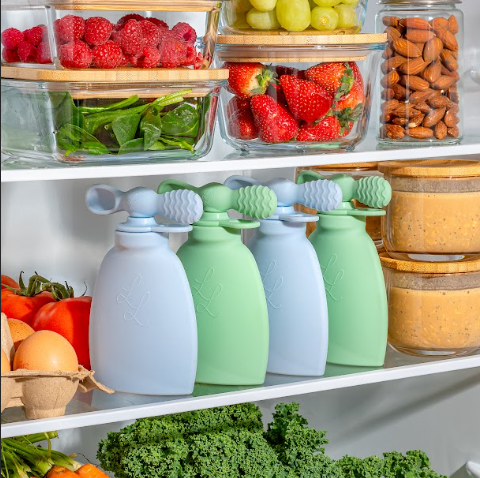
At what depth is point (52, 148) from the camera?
50.7 inches

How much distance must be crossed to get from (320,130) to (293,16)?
6.8 inches

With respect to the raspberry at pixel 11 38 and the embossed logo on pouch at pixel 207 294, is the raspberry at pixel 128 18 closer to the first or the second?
A: the raspberry at pixel 11 38

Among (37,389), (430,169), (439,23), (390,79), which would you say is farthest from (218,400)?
(439,23)

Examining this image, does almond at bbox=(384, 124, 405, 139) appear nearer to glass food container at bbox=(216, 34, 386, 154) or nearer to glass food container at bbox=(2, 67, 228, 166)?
glass food container at bbox=(216, 34, 386, 154)

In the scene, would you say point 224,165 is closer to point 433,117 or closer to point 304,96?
point 304,96

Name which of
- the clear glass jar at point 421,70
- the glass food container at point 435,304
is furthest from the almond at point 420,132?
the glass food container at point 435,304

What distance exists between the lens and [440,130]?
157 cm

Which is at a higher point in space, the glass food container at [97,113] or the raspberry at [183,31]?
the raspberry at [183,31]

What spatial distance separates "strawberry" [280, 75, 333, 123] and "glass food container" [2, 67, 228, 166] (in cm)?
14

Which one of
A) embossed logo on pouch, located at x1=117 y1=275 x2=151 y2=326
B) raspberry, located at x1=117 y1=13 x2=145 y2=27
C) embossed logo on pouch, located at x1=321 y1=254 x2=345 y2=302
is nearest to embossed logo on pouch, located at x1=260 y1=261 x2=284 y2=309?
embossed logo on pouch, located at x1=321 y1=254 x2=345 y2=302

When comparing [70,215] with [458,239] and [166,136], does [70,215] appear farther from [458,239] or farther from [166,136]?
[458,239]

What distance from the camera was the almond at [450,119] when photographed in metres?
1.58

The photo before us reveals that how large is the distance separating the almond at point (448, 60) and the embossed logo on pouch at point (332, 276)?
0.36 metres

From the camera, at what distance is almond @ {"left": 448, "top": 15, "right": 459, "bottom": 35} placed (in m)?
1.57
